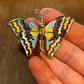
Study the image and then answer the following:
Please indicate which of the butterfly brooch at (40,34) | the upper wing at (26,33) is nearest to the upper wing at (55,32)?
the butterfly brooch at (40,34)

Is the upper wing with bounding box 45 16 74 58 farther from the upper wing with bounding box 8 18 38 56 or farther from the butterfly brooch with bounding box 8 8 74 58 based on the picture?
the upper wing with bounding box 8 18 38 56

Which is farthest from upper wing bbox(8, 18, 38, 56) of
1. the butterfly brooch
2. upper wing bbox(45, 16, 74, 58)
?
upper wing bbox(45, 16, 74, 58)

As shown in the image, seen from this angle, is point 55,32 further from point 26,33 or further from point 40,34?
point 26,33

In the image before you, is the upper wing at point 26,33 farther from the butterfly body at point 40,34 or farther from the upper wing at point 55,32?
the upper wing at point 55,32

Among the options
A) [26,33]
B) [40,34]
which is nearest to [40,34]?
[40,34]

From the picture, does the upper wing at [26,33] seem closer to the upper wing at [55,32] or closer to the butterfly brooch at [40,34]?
the butterfly brooch at [40,34]
